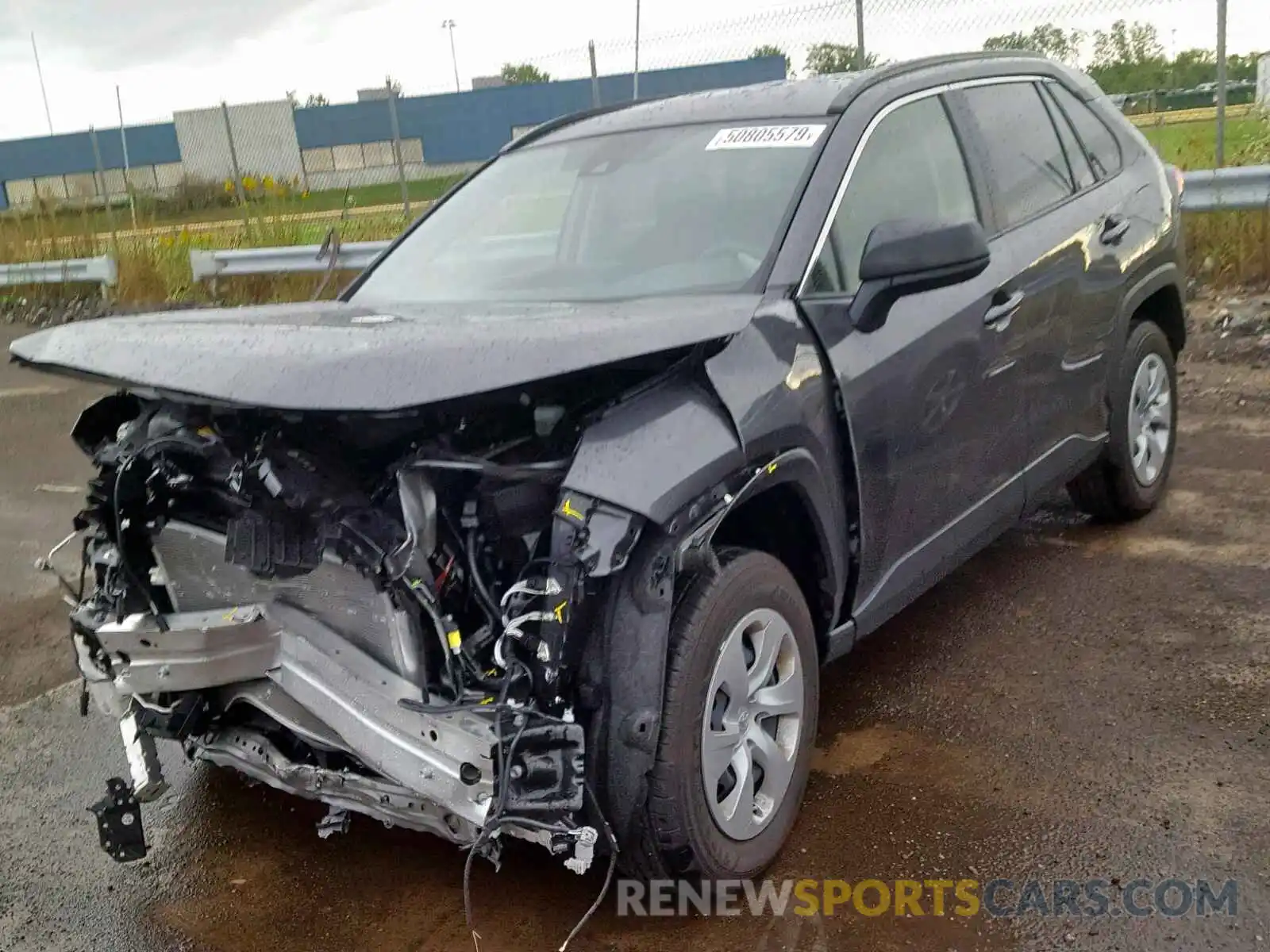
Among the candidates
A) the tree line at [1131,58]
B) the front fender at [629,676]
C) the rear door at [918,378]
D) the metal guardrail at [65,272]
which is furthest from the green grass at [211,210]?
the front fender at [629,676]

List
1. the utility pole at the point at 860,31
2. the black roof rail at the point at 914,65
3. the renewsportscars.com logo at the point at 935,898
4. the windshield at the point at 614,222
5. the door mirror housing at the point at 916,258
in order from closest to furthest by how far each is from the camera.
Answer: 1. the renewsportscars.com logo at the point at 935,898
2. the door mirror housing at the point at 916,258
3. the windshield at the point at 614,222
4. the black roof rail at the point at 914,65
5. the utility pole at the point at 860,31

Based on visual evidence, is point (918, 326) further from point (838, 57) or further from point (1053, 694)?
point (838, 57)

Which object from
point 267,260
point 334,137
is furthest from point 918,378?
point 334,137

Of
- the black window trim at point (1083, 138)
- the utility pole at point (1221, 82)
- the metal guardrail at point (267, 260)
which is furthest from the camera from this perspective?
the metal guardrail at point (267, 260)

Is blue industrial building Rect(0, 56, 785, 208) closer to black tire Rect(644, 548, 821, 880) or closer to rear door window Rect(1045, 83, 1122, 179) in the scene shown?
rear door window Rect(1045, 83, 1122, 179)

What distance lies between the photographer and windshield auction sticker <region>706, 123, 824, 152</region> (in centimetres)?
344

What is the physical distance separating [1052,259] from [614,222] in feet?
5.09

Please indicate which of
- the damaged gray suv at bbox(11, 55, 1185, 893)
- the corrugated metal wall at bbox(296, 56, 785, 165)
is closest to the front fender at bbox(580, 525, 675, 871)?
the damaged gray suv at bbox(11, 55, 1185, 893)

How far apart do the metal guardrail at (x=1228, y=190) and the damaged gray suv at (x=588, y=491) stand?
15.4 feet

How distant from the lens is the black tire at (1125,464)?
4625 millimetres

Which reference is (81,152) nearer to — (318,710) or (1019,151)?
(1019,151)

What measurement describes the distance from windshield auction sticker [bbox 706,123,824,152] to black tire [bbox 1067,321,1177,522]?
189cm

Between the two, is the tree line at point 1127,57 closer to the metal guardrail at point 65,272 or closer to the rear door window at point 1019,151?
the rear door window at point 1019,151

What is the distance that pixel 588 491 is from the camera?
2393 mm
